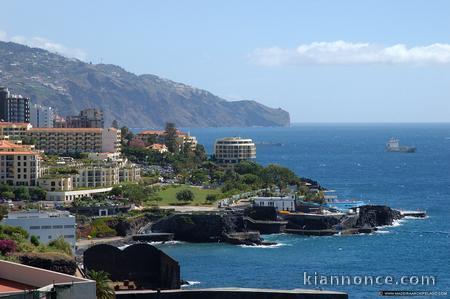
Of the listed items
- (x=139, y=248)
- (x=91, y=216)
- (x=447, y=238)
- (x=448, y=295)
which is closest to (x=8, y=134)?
(x=91, y=216)

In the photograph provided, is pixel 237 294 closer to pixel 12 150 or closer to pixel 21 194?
pixel 21 194

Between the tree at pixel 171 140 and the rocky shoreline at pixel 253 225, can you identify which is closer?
the rocky shoreline at pixel 253 225

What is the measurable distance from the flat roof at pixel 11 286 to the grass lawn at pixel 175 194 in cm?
4778

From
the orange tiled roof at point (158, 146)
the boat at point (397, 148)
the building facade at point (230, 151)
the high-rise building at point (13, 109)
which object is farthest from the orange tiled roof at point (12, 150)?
the boat at point (397, 148)

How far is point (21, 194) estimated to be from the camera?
63.9 metres

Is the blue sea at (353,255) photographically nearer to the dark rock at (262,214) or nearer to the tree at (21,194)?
the dark rock at (262,214)

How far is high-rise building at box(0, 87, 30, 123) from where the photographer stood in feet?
348

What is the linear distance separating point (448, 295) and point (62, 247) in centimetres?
1325

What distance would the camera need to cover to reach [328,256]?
1967 inches

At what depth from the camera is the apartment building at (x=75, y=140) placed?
288 ft

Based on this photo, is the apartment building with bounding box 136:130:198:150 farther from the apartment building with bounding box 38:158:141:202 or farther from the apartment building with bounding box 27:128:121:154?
the apartment building with bounding box 38:158:141:202

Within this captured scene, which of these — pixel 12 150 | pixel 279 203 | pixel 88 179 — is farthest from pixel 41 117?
pixel 279 203

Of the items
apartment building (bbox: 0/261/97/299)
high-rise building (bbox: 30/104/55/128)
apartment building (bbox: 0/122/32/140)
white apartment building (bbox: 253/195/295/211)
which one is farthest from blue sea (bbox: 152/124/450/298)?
high-rise building (bbox: 30/104/55/128)

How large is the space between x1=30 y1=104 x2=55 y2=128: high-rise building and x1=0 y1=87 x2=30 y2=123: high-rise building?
3335 mm
